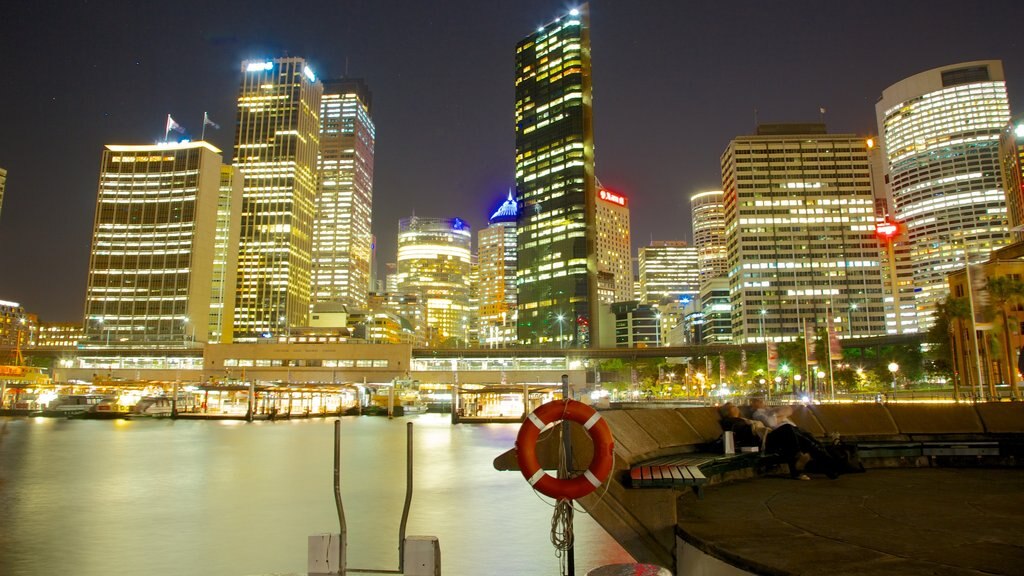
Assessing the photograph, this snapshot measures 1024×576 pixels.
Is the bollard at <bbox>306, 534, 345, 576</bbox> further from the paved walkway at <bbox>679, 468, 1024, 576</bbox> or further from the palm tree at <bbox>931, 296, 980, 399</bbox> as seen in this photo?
the palm tree at <bbox>931, 296, 980, 399</bbox>

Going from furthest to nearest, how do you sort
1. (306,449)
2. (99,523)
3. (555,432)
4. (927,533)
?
(306,449) → (99,523) → (555,432) → (927,533)

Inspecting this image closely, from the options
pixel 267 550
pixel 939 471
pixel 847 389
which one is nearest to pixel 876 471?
pixel 939 471

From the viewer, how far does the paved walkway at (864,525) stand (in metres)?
5.55

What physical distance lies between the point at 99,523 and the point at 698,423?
40.2ft

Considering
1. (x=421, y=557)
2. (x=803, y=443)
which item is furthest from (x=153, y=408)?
(x=803, y=443)

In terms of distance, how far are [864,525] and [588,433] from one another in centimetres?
305

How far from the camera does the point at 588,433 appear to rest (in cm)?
746

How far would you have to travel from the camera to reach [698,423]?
1209 centimetres

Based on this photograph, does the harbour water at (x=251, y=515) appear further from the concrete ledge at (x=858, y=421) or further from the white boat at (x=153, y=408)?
the white boat at (x=153, y=408)

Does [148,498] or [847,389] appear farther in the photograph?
[847,389]

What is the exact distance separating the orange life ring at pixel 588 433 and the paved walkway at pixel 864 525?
114cm

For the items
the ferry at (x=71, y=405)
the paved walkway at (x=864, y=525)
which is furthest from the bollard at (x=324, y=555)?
the ferry at (x=71, y=405)

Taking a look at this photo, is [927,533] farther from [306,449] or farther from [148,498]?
[306,449]

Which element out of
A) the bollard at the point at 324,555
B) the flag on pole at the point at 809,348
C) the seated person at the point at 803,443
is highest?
the flag on pole at the point at 809,348
